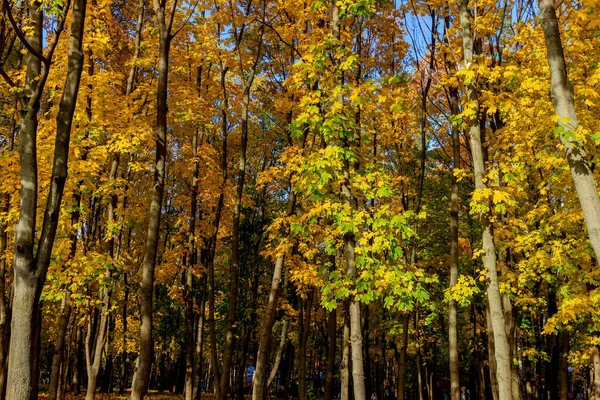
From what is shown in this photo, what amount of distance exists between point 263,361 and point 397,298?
5.47 meters

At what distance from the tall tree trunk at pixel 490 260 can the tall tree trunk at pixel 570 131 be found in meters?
2.57

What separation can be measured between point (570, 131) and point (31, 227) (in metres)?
6.36

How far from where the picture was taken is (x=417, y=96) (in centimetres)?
1823

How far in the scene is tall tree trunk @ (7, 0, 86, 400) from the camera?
4.80 meters

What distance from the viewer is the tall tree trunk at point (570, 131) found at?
17.5 ft

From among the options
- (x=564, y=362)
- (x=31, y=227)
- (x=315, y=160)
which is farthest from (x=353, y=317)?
(x=564, y=362)

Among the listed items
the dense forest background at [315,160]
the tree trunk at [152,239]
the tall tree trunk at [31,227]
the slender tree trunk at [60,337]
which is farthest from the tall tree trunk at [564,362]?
the tall tree trunk at [31,227]

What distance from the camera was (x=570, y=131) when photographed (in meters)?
5.52

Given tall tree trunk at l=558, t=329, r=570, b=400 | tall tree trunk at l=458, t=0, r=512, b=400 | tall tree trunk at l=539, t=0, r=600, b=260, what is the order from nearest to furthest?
tall tree trunk at l=539, t=0, r=600, b=260 < tall tree trunk at l=458, t=0, r=512, b=400 < tall tree trunk at l=558, t=329, r=570, b=400

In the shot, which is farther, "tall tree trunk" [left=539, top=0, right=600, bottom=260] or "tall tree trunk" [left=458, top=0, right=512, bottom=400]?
"tall tree trunk" [left=458, top=0, right=512, bottom=400]

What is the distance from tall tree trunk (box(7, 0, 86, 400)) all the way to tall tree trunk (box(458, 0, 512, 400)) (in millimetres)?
6601

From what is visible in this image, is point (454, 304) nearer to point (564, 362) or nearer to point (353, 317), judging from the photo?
point (353, 317)

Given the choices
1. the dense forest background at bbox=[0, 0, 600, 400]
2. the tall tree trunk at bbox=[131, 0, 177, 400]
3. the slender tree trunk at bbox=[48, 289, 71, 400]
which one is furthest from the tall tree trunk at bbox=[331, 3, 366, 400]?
the slender tree trunk at bbox=[48, 289, 71, 400]

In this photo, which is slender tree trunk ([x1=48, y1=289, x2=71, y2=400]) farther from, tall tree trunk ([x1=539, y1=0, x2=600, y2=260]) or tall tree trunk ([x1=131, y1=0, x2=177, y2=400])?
tall tree trunk ([x1=539, y1=0, x2=600, y2=260])
